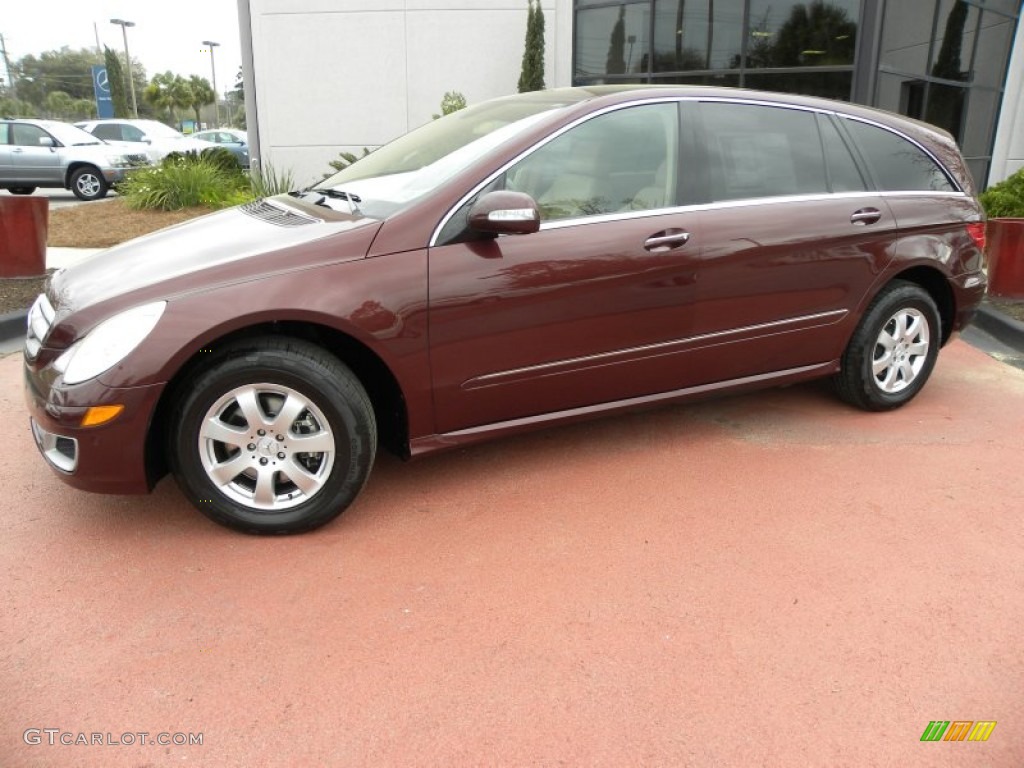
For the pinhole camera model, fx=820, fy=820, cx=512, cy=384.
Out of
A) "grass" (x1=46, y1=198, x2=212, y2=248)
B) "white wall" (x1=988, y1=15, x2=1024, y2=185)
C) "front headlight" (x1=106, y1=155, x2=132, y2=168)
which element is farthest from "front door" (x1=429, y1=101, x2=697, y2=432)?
"front headlight" (x1=106, y1=155, x2=132, y2=168)

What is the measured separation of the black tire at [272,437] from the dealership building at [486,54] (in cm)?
977

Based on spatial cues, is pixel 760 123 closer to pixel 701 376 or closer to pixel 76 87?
pixel 701 376

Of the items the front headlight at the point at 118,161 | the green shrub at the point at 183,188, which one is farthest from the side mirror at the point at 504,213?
the front headlight at the point at 118,161

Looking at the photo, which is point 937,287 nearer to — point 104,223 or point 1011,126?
point 104,223

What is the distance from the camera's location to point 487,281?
10.5 feet

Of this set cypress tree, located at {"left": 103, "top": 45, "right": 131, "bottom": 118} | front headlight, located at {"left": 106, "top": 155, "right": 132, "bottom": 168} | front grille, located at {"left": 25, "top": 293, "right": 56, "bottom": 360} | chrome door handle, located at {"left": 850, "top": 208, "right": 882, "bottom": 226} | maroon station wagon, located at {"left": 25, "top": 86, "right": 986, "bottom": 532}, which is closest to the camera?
maroon station wagon, located at {"left": 25, "top": 86, "right": 986, "bottom": 532}

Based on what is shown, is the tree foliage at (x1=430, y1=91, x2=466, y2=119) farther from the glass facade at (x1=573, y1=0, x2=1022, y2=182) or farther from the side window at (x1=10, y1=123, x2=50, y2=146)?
the side window at (x1=10, y1=123, x2=50, y2=146)

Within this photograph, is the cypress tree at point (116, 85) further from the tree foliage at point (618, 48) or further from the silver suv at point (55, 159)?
the tree foliage at point (618, 48)

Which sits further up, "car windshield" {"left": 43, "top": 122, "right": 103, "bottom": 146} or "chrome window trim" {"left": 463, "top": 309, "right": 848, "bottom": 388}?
"car windshield" {"left": 43, "top": 122, "right": 103, "bottom": 146}

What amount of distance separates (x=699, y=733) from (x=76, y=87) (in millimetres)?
85929

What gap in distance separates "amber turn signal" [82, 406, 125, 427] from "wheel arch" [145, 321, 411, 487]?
0.13m

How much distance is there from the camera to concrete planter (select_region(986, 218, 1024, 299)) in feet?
22.2

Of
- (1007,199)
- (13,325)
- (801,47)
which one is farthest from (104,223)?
(1007,199)

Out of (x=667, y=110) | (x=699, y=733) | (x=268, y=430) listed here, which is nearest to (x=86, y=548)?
(x=268, y=430)
